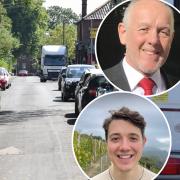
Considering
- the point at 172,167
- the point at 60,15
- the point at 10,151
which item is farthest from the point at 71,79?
the point at 60,15

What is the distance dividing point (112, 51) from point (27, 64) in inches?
6101

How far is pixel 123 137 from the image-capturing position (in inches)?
94.8

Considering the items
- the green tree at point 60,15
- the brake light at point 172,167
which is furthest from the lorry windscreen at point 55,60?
the green tree at point 60,15

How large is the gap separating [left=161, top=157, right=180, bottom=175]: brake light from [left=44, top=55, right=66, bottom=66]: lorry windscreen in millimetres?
55017

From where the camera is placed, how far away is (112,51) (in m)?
2.52

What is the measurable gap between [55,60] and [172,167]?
2200 inches

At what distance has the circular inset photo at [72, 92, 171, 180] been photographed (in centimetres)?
242

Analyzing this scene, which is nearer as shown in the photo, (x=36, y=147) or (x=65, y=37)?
(x=36, y=147)

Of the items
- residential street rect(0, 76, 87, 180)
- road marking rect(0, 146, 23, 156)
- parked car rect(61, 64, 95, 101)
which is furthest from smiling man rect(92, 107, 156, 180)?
parked car rect(61, 64, 95, 101)

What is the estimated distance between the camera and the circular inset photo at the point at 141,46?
7.94 ft

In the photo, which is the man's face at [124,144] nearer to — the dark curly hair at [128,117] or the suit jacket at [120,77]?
the dark curly hair at [128,117]

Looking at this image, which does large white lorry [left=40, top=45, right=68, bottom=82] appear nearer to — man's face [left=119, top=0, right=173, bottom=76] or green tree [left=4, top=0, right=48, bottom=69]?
green tree [left=4, top=0, right=48, bottom=69]

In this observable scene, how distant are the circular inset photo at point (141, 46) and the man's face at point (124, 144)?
0.63 ft

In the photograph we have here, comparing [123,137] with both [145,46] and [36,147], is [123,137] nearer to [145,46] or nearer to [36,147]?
[145,46]
